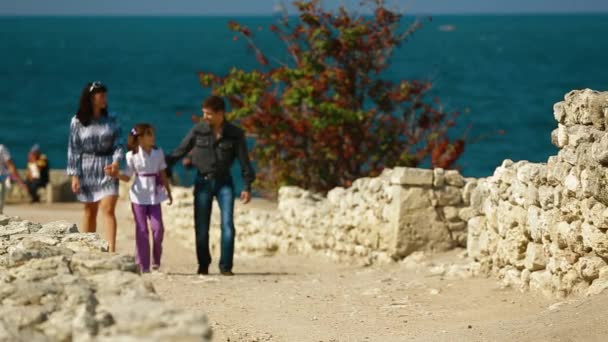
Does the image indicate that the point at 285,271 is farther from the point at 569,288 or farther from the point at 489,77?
the point at 489,77

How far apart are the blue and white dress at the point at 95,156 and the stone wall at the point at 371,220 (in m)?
3.21

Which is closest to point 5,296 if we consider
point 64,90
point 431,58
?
point 64,90

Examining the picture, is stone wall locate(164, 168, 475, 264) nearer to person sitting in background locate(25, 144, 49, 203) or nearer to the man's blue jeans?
the man's blue jeans

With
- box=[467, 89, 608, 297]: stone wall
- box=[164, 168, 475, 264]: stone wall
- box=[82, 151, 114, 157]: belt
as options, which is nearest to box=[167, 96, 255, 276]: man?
box=[82, 151, 114, 157]: belt

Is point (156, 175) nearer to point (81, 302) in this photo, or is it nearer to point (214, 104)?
point (214, 104)

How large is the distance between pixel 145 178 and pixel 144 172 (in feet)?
0.21

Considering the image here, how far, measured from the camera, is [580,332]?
7148 millimetres

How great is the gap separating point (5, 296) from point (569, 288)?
14.9 ft

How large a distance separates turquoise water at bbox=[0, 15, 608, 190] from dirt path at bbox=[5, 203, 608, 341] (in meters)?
22.4

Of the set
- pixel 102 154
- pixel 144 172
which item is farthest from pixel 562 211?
pixel 102 154

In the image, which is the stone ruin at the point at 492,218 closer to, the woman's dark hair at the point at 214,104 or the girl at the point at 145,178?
the woman's dark hair at the point at 214,104

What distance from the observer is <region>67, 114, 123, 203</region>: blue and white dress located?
10938 millimetres

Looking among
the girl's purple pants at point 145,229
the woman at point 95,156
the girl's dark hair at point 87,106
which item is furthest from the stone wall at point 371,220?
the girl's dark hair at point 87,106

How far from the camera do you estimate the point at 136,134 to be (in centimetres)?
1128
